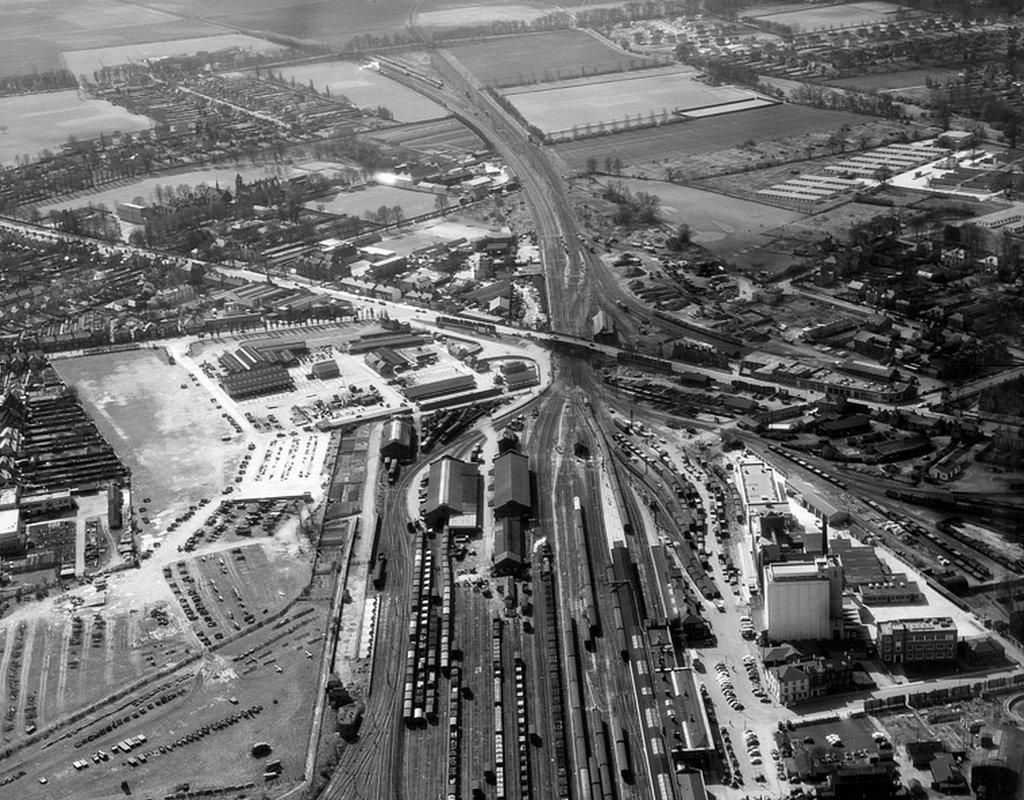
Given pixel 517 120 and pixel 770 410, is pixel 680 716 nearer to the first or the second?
pixel 770 410

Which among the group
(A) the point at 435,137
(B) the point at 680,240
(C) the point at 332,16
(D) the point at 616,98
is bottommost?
(B) the point at 680,240

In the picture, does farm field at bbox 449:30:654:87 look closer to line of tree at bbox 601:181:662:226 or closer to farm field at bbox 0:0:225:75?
farm field at bbox 0:0:225:75

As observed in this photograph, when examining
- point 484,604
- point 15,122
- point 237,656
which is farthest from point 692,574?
point 15,122

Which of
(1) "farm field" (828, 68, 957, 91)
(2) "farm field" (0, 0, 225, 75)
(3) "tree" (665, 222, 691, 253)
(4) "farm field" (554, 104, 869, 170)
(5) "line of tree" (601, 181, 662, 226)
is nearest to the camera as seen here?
(3) "tree" (665, 222, 691, 253)

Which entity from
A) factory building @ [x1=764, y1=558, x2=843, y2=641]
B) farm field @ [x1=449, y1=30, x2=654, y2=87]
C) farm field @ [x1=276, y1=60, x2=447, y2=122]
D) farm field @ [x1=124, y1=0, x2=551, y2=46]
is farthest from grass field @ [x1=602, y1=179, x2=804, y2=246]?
farm field @ [x1=124, y1=0, x2=551, y2=46]

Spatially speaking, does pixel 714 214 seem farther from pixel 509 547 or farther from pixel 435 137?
pixel 509 547

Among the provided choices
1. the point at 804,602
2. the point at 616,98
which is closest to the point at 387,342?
the point at 804,602

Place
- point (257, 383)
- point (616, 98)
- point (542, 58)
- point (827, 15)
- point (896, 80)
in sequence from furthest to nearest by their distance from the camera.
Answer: point (827, 15) → point (542, 58) → point (616, 98) → point (896, 80) → point (257, 383)

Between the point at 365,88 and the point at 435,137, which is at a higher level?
the point at 365,88
